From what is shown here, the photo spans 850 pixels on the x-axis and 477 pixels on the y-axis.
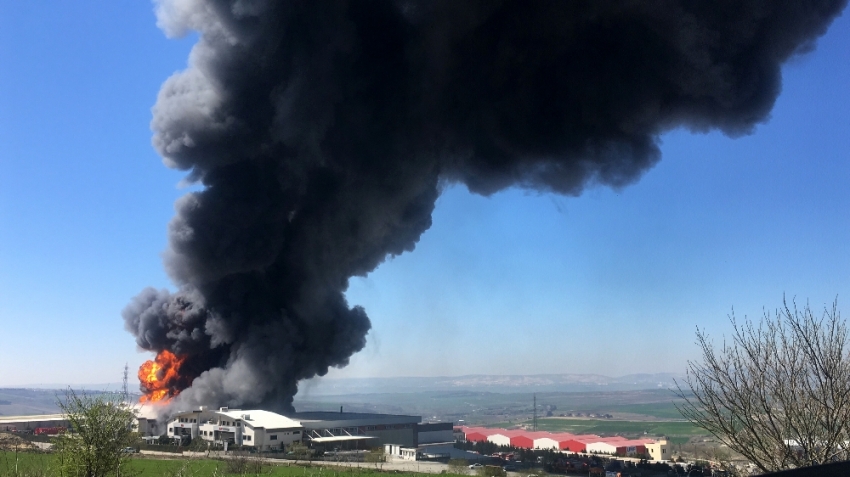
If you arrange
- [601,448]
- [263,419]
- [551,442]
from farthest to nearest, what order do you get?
[551,442]
[601,448]
[263,419]

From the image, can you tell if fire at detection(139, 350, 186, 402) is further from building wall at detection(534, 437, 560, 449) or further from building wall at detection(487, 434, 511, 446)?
building wall at detection(534, 437, 560, 449)

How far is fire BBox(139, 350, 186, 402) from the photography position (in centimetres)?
6450

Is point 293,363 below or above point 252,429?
above

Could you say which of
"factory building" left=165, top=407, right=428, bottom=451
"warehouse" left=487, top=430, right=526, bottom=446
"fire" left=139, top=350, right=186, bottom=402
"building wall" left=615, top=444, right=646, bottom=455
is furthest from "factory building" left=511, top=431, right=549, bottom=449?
"fire" left=139, top=350, right=186, bottom=402

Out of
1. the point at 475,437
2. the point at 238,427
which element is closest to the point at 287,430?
the point at 238,427

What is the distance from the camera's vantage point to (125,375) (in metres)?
82.1

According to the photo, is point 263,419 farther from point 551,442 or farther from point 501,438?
point 551,442

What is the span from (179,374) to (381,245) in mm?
23010

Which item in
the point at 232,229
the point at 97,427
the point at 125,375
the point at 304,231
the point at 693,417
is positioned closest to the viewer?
the point at 693,417

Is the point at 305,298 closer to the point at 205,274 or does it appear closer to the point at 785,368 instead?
the point at 205,274

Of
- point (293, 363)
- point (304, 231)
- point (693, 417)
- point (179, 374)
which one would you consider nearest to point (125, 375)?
point (179, 374)

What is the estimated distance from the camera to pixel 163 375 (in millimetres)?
65375

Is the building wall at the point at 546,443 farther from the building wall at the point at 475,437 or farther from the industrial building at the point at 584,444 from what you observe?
the building wall at the point at 475,437

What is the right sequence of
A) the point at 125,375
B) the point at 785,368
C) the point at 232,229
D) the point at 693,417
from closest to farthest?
the point at 785,368, the point at 693,417, the point at 232,229, the point at 125,375
